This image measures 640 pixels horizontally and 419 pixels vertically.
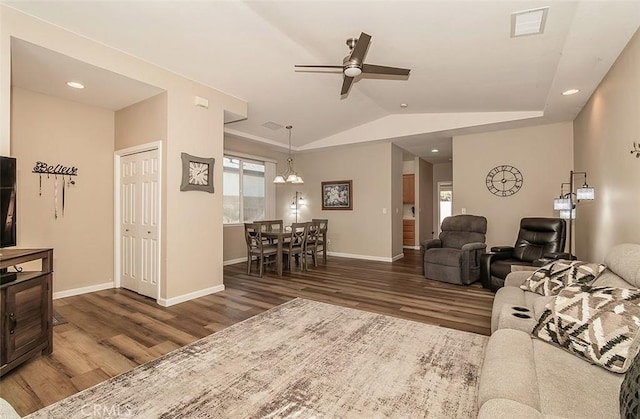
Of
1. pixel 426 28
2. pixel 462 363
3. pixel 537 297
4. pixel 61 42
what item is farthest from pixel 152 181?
pixel 537 297

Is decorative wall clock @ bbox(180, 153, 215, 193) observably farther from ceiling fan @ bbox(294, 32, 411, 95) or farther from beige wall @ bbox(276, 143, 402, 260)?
beige wall @ bbox(276, 143, 402, 260)

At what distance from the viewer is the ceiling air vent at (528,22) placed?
2.32m

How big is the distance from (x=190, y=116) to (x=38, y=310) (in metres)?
2.58

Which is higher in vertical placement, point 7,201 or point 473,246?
point 7,201

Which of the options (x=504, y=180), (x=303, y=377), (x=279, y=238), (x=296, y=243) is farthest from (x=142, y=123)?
(x=504, y=180)

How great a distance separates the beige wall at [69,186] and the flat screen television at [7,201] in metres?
1.70

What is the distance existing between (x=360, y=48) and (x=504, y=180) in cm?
423

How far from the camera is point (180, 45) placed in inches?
124

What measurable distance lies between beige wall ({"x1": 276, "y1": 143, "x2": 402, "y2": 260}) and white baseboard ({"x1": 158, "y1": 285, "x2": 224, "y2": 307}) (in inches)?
141

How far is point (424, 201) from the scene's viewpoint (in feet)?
28.8

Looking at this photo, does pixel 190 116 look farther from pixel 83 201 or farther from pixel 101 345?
pixel 101 345

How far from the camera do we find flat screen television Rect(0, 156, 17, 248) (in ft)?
7.27

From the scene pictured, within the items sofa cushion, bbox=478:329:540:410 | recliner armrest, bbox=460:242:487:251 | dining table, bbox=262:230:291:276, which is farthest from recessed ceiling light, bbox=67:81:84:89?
recliner armrest, bbox=460:242:487:251

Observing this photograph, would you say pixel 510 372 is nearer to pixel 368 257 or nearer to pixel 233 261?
pixel 368 257
